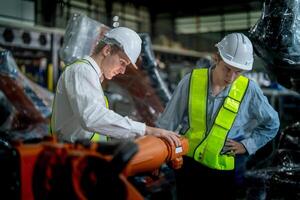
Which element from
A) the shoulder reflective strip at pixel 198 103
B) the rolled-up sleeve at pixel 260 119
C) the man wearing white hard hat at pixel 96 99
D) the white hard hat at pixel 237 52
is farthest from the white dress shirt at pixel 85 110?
the rolled-up sleeve at pixel 260 119

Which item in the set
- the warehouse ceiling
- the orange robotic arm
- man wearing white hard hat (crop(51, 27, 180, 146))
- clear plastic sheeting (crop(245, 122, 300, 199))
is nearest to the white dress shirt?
man wearing white hard hat (crop(51, 27, 180, 146))

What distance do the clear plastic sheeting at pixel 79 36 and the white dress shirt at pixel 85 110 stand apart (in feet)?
5.09

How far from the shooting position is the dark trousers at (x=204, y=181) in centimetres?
256

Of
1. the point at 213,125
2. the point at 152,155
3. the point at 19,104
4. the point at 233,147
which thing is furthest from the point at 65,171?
the point at 19,104

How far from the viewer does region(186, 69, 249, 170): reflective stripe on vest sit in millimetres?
2457

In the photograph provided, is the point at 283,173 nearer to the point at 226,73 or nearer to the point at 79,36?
the point at 226,73

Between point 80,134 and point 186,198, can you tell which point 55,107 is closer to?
point 80,134

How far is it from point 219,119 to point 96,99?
92cm

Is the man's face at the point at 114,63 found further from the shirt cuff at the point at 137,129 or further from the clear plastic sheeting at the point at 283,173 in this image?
the clear plastic sheeting at the point at 283,173

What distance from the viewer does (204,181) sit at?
2.57 meters

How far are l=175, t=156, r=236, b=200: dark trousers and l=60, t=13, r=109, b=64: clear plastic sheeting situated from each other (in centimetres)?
160

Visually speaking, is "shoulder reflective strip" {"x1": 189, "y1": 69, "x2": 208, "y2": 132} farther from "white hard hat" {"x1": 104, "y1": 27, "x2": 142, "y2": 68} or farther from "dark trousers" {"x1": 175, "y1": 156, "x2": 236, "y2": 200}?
"white hard hat" {"x1": 104, "y1": 27, "x2": 142, "y2": 68}

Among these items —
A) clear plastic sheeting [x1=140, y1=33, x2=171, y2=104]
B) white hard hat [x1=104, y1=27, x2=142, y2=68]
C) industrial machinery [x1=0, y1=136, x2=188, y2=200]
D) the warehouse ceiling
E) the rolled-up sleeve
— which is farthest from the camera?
the warehouse ceiling

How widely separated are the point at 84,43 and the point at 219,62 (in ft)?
5.16
